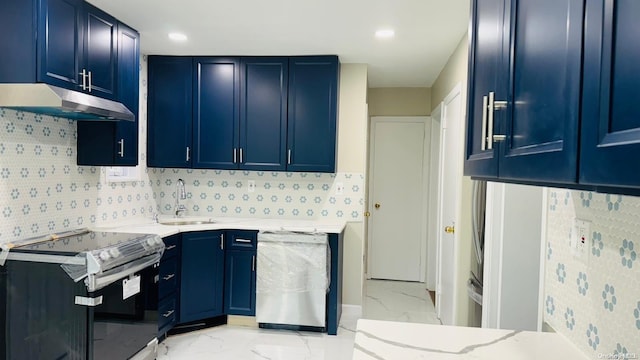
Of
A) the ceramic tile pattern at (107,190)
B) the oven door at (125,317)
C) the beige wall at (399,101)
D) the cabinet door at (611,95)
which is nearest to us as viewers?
the cabinet door at (611,95)

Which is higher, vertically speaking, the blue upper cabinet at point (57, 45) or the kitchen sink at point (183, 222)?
the blue upper cabinet at point (57, 45)

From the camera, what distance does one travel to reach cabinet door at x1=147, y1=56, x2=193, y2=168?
3.85 m

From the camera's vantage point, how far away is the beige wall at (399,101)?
16.7ft

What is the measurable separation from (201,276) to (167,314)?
413mm

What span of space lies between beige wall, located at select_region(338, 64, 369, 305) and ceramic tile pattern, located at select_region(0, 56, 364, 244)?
0.55ft

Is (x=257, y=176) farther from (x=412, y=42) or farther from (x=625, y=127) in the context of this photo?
Answer: (x=625, y=127)

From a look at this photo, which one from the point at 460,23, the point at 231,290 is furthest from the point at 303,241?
the point at 460,23

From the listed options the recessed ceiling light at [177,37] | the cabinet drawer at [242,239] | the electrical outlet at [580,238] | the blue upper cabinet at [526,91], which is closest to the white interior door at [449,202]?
the cabinet drawer at [242,239]

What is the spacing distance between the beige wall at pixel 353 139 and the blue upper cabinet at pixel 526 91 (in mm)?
2636

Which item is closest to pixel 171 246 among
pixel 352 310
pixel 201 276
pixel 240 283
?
pixel 201 276

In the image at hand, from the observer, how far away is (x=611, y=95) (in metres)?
0.58

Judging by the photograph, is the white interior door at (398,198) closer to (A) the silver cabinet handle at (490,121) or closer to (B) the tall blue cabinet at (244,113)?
(B) the tall blue cabinet at (244,113)

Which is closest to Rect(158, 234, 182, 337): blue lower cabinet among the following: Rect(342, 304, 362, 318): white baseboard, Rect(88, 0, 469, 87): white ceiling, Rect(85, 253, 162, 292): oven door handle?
Rect(85, 253, 162, 292): oven door handle

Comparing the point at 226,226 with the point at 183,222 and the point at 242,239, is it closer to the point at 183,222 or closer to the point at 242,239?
the point at 242,239
